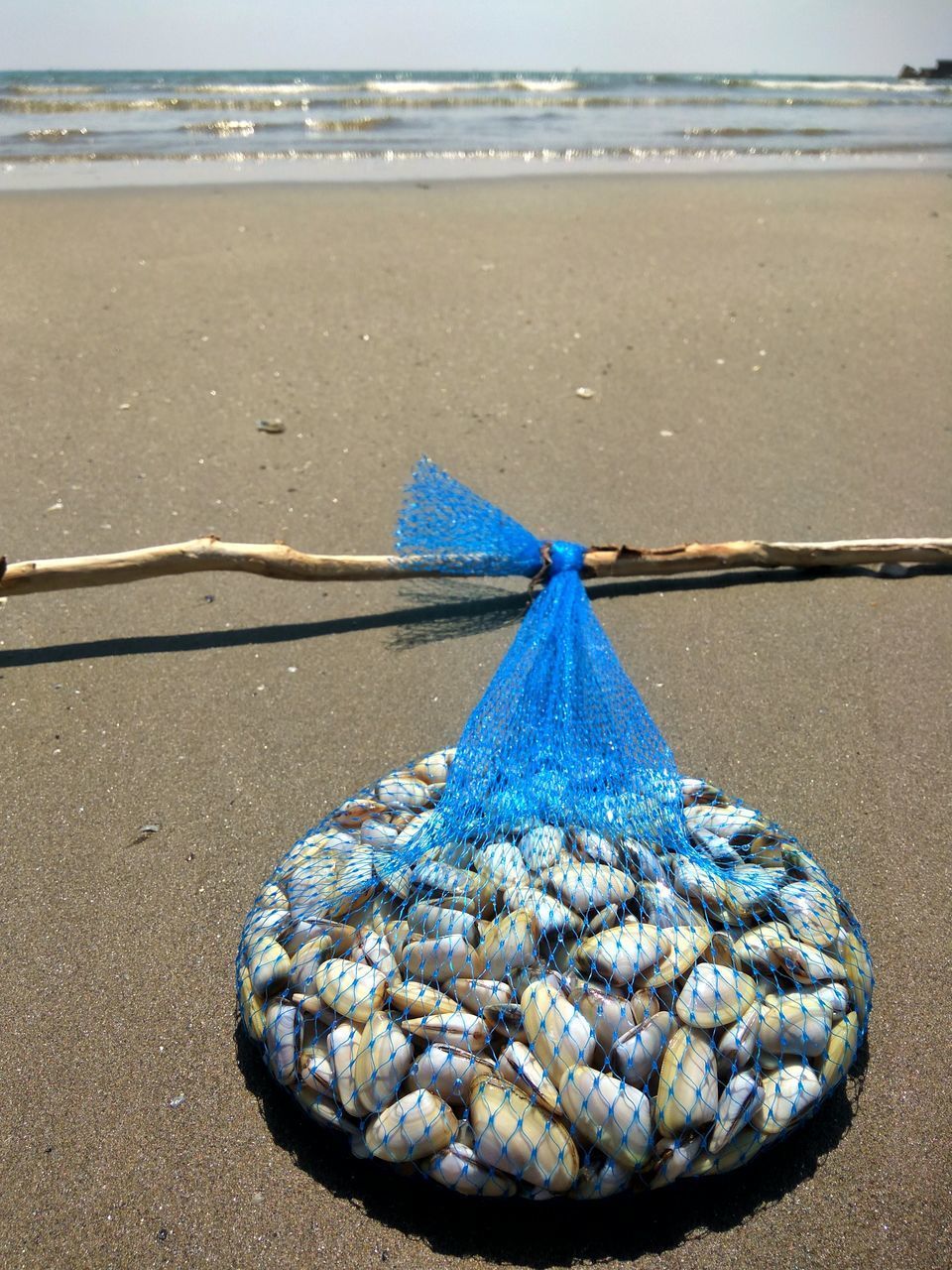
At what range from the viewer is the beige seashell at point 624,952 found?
2234 millimetres

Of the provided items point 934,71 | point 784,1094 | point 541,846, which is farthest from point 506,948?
point 934,71

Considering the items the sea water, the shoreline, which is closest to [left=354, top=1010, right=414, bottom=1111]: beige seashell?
the shoreline

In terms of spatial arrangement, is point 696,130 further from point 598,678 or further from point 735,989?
point 735,989

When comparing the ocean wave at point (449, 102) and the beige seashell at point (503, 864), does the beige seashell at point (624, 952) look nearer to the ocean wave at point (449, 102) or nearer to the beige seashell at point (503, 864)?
the beige seashell at point (503, 864)

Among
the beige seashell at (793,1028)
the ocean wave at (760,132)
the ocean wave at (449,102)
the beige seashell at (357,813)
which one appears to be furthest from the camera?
the ocean wave at (449,102)

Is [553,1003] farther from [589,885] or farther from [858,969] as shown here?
[858,969]

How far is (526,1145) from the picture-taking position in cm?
201

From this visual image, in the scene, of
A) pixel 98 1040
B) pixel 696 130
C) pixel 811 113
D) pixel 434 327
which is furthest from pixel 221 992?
pixel 811 113

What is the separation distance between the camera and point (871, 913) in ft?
9.50

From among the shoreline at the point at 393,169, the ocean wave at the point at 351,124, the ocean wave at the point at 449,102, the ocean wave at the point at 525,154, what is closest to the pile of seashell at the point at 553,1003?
the shoreline at the point at 393,169

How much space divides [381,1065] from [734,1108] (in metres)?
0.73

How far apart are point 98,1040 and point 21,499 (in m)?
3.04

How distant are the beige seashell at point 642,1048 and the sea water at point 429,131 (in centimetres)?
1071

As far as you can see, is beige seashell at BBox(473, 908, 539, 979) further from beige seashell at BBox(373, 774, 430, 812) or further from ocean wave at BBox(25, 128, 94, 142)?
ocean wave at BBox(25, 128, 94, 142)
